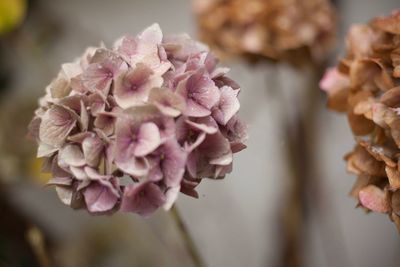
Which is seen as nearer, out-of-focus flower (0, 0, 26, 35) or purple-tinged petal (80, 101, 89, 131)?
purple-tinged petal (80, 101, 89, 131)

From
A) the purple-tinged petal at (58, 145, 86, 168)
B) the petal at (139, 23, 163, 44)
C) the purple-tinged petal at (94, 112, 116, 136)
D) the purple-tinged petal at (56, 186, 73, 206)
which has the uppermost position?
the petal at (139, 23, 163, 44)

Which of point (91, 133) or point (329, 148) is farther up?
point (91, 133)

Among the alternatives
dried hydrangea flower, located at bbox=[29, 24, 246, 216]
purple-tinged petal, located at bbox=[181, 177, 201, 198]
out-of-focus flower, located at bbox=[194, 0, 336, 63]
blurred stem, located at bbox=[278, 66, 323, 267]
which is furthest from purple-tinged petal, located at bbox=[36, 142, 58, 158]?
blurred stem, located at bbox=[278, 66, 323, 267]

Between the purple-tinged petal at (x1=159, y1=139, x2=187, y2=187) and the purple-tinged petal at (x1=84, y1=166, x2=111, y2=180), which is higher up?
the purple-tinged petal at (x1=159, y1=139, x2=187, y2=187)

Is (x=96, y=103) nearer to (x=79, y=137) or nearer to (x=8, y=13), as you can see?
(x=79, y=137)

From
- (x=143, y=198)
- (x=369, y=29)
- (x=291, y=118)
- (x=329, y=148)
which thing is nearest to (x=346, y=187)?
(x=329, y=148)

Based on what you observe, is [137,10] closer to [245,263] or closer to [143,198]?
[245,263]

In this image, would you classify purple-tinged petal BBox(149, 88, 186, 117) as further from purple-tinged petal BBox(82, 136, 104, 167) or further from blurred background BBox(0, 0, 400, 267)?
blurred background BBox(0, 0, 400, 267)
